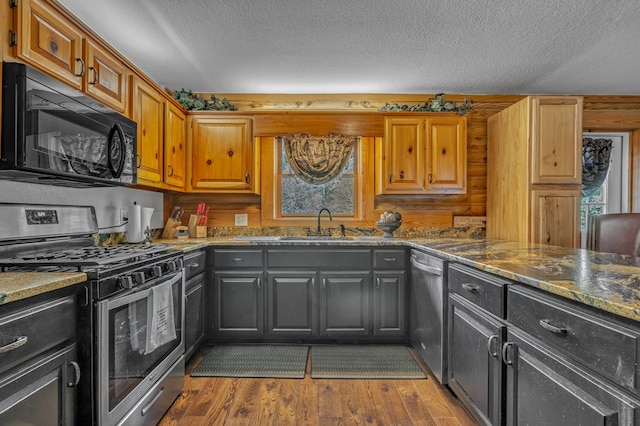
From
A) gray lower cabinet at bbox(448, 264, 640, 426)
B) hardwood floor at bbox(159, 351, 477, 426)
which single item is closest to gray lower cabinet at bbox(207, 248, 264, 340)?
hardwood floor at bbox(159, 351, 477, 426)

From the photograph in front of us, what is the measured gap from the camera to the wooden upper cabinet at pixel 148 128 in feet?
7.84

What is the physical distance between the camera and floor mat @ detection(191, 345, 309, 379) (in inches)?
96.0

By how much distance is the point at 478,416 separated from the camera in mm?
1705

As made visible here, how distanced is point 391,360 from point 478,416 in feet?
3.19

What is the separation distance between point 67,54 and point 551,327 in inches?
91.3

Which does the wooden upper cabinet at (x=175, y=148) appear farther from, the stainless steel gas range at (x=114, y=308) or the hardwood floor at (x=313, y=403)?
the hardwood floor at (x=313, y=403)

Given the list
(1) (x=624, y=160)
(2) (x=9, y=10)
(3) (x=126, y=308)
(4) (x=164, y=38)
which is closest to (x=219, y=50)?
(4) (x=164, y=38)

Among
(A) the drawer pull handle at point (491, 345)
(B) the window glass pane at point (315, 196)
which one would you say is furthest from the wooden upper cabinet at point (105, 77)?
(A) the drawer pull handle at point (491, 345)

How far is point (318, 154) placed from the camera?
3414mm

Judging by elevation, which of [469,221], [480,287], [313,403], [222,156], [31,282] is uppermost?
[222,156]

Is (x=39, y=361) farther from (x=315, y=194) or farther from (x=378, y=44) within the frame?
(x=315, y=194)

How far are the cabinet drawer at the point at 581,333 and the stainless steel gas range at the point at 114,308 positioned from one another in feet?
5.18

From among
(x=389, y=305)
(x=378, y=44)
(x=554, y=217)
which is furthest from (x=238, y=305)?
(x=554, y=217)

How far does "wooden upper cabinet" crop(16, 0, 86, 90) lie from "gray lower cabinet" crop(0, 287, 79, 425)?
1.02 metres
